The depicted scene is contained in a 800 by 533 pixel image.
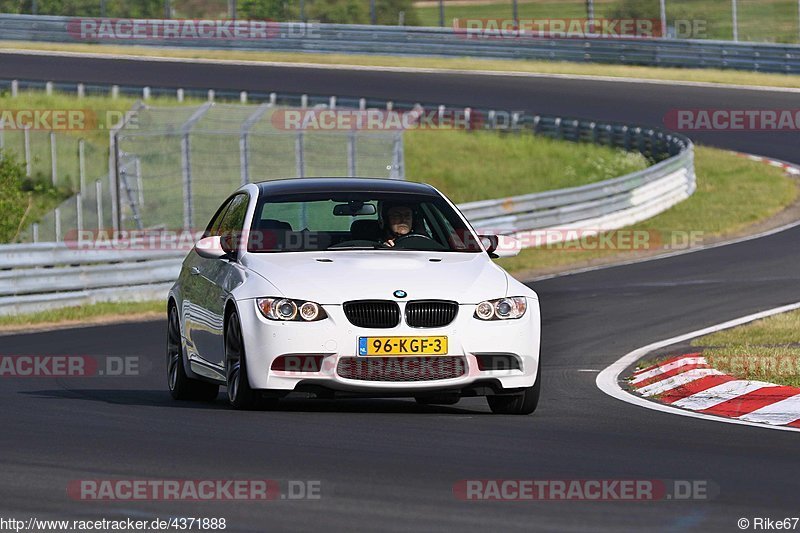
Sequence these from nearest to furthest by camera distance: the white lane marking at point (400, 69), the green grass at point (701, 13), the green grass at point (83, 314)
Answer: the green grass at point (83, 314) < the white lane marking at point (400, 69) < the green grass at point (701, 13)

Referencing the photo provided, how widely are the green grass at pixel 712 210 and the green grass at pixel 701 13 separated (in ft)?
65.0

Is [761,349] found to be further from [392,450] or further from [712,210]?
[712,210]

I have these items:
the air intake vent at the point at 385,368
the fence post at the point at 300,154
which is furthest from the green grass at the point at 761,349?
the fence post at the point at 300,154

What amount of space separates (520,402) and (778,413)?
1.54 m

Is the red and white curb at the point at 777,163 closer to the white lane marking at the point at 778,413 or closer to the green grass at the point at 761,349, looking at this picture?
the green grass at the point at 761,349

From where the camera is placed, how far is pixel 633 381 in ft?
39.8

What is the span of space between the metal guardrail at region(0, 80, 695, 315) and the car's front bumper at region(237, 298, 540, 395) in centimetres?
1073

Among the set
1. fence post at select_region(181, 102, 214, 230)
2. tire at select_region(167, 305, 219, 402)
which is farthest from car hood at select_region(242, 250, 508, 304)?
fence post at select_region(181, 102, 214, 230)

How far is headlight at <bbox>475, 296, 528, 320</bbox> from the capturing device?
9.55 meters

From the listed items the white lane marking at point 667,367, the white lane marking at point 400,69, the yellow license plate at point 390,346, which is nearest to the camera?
the yellow license plate at point 390,346

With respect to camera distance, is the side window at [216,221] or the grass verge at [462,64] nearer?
the side window at [216,221]

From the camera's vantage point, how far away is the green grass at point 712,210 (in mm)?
25047

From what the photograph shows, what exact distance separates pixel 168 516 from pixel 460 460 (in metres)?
1.85

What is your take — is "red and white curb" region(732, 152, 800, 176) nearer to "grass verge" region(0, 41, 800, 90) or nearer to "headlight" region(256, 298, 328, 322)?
"grass verge" region(0, 41, 800, 90)
